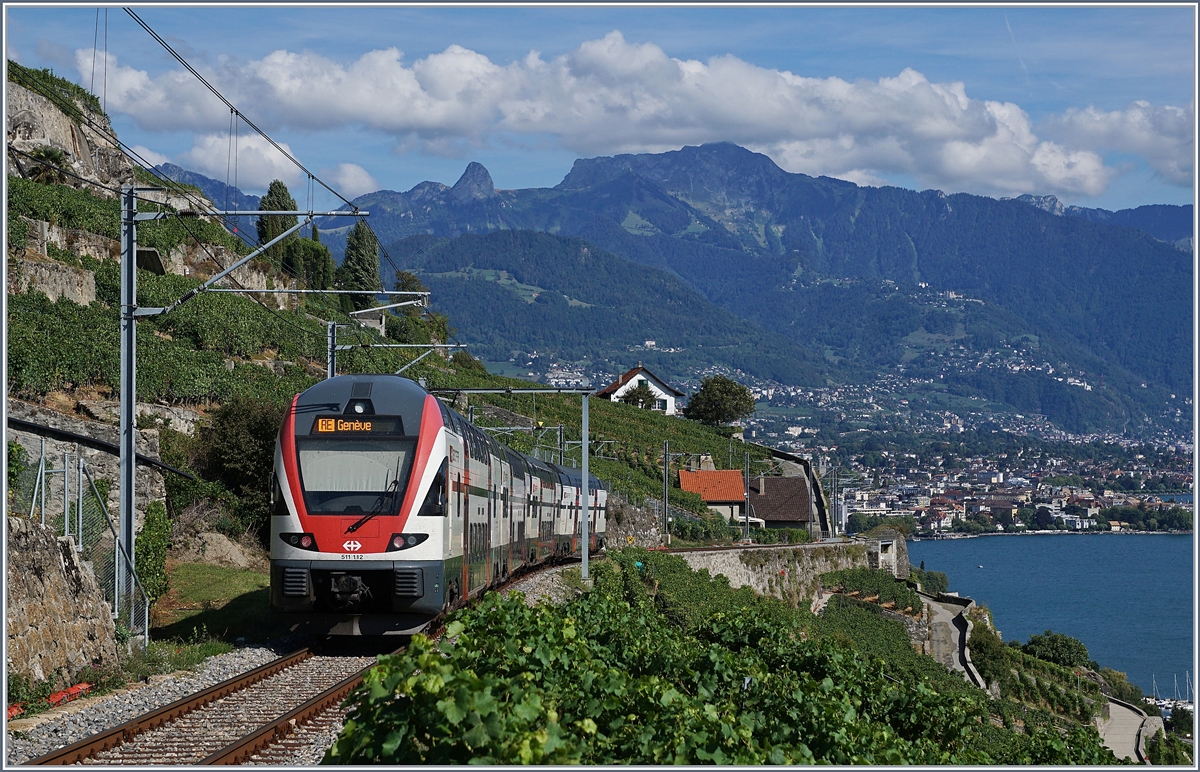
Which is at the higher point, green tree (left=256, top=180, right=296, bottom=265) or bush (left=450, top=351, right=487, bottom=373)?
green tree (left=256, top=180, right=296, bottom=265)

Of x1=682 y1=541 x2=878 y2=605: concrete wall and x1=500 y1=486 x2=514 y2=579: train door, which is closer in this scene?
x1=500 y1=486 x2=514 y2=579: train door

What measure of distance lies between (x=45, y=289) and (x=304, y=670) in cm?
2696

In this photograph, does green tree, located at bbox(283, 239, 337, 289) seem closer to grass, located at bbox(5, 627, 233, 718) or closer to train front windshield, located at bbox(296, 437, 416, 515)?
grass, located at bbox(5, 627, 233, 718)

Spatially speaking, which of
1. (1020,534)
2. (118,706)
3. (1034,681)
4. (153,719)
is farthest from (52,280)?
(1020,534)

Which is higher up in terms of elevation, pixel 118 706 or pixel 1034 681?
pixel 118 706

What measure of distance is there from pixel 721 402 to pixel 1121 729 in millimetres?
69749

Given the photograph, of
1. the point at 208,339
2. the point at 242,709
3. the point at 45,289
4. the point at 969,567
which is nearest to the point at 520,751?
Answer: the point at 242,709

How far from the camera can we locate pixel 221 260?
59500 mm

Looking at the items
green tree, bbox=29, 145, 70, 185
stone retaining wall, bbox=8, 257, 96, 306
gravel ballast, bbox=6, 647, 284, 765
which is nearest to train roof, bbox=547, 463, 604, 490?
stone retaining wall, bbox=8, 257, 96, 306

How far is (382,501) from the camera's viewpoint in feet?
53.1

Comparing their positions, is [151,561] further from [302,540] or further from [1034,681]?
[1034,681]

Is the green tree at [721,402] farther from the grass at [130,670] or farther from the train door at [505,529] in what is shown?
the grass at [130,670]

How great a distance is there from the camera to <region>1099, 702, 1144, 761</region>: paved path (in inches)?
1740

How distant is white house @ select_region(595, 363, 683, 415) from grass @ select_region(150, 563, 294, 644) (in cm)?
10550
